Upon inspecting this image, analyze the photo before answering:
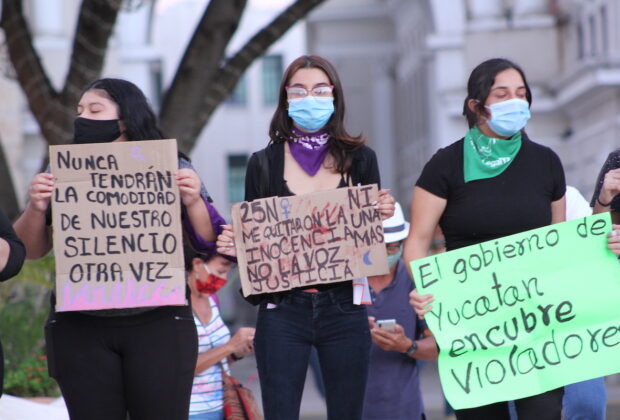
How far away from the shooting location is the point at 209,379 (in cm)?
641

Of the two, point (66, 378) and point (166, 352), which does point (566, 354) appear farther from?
point (66, 378)

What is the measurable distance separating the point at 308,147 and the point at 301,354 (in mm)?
840

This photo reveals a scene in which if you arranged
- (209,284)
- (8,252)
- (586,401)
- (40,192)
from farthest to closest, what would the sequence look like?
(209,284), (586,401), (40,192), (8,252)

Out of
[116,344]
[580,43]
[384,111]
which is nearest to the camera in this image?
[116,344]

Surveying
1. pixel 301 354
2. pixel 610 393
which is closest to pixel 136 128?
pixel 301 354

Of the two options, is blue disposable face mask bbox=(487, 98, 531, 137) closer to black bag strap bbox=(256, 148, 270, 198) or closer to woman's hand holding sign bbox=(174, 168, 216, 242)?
black bag strap bbox=(256, 148, 270, 198)

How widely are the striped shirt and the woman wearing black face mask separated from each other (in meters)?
1.13

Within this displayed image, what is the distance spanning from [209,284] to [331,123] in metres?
1.46

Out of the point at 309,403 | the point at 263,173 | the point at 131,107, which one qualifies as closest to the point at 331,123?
the point at 263,173

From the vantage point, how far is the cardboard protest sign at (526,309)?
5305 mm

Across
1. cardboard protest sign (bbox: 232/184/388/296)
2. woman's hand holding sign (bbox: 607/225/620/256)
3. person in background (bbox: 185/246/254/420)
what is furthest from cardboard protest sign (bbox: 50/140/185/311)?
Answer: woman's hand holding sign (bbox: 607/225/620/256)

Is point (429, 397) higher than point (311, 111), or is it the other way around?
point (311, 111)

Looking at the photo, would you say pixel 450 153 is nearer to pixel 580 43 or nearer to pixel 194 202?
pixel 194 202

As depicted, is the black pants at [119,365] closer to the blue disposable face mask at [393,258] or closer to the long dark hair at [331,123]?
the long dark hair at [331,123]
